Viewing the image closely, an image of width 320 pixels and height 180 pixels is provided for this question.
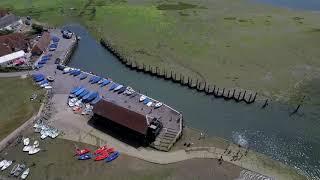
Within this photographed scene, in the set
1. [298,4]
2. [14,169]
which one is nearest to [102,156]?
[14,169]

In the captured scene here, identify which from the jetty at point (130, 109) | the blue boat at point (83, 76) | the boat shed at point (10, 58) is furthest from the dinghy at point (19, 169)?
the boat shed at point (10, 58)

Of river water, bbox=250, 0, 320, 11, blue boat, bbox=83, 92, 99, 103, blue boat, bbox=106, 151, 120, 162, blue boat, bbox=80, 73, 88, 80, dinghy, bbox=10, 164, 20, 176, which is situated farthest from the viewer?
river water, bbox=250, 0, 320, 11

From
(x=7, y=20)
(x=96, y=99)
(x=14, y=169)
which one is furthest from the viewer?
(x=7, y=20)

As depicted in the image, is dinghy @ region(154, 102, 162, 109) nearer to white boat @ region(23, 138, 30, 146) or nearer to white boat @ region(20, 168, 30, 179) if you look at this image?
white boat @ region(23, 138, 30, 146)

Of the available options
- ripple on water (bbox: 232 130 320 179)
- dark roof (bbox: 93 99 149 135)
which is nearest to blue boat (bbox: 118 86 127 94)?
dark roof (bbox: 93 99 149 135)

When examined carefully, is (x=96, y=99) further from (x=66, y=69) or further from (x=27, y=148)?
(x=27, y=148)

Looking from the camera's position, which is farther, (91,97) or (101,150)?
(91,97)

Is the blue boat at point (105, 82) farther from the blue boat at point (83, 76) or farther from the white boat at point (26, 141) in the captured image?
the white boat at point (26, 141)
